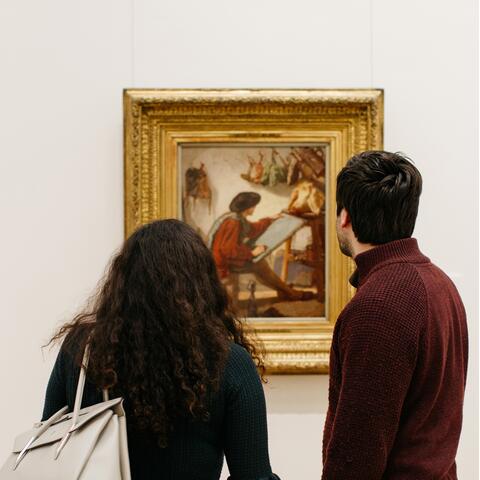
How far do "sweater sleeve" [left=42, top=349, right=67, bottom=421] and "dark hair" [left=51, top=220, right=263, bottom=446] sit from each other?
65mm

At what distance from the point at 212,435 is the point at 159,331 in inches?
13.1

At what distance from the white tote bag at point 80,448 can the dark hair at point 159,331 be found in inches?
2.5

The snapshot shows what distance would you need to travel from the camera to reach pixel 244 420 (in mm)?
1857

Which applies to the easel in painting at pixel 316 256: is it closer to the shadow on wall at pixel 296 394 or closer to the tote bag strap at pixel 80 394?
the shadow on wall at pixel 296 394

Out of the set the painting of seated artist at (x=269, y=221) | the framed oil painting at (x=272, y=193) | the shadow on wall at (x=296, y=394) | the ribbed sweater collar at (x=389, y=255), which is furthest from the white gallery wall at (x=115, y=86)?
the ribbed sweater collar at (x=389, y=255)

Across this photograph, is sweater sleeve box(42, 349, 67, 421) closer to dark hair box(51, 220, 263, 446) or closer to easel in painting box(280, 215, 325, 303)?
dark hair box(51, 220, 263, 446)

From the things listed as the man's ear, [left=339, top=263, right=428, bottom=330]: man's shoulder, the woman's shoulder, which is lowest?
the woman's shoulder

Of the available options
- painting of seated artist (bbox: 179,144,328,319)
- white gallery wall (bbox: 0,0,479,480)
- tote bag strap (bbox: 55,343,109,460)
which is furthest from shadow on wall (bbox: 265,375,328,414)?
tote bag strap (bbox: 55,343,109,460)

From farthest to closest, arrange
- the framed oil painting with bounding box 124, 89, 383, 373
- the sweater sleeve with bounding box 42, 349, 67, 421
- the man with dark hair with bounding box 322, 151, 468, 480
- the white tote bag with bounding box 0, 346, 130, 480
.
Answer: the framed oil painting with bounding box 124, 89, 383, 373 < the sweater sleeve with bounding box 42, 349, 67, 421 < the man with dark hair with bounding box 322, 151, 468, 480 < the white tote bag with bounding box 0, 346, 130, 480

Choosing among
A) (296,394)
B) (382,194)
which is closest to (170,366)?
(382,194)

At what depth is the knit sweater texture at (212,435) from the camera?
1843mm

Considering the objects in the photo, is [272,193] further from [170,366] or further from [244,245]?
[170,366]

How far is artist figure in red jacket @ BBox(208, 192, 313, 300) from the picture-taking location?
3309mm

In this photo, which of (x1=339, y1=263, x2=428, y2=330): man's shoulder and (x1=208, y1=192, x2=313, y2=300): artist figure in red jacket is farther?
(x1=208, y1=192, x2=313, y2=300): artist figure in red jacket
